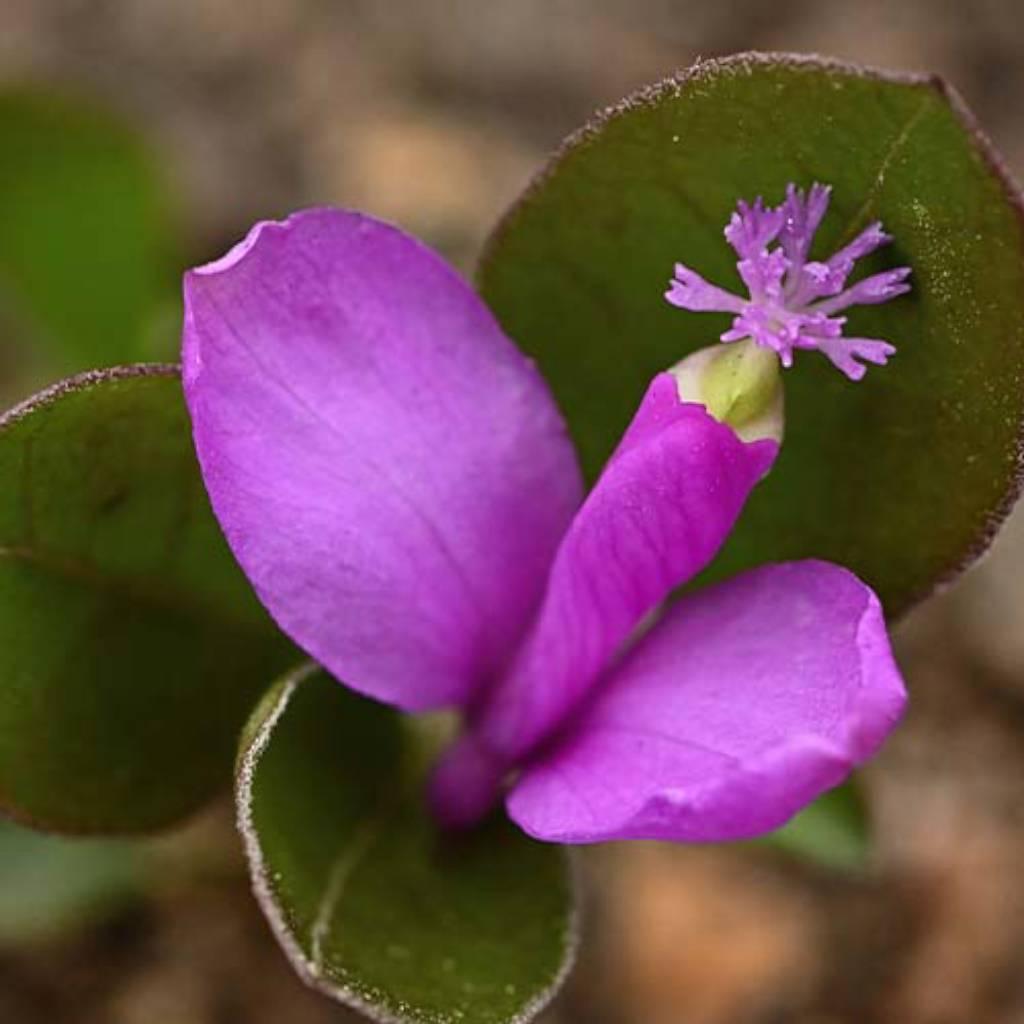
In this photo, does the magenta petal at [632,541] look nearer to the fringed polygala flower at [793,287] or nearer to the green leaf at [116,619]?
the fringed polygala flower at [793,287]

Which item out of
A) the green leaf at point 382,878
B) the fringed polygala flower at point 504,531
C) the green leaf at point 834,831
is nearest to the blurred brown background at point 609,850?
the green leaf at point 834,831

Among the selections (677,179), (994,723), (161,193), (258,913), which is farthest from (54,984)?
(677,179)

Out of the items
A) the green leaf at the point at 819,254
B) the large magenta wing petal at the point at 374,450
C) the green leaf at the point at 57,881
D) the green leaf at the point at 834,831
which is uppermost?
the green leaf at the point at 819,254

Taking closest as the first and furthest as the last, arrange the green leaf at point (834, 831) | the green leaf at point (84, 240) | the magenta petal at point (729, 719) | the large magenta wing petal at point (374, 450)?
the magenta petal at point (729, 719) < the large magenta wing petal at point (374, 450) < the green leaf at point (834, 831) < the green leaf at point (84, 240)

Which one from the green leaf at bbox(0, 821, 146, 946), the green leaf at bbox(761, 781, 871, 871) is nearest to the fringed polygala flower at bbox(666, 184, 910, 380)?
the green leaf at bbox(761, 781, 871, 871)

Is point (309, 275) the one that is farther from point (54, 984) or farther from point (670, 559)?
point (54, 984)

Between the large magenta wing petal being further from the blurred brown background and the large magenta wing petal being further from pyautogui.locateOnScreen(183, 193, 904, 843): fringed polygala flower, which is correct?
the blurred brown background

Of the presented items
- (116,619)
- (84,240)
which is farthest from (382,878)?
(84,240)
